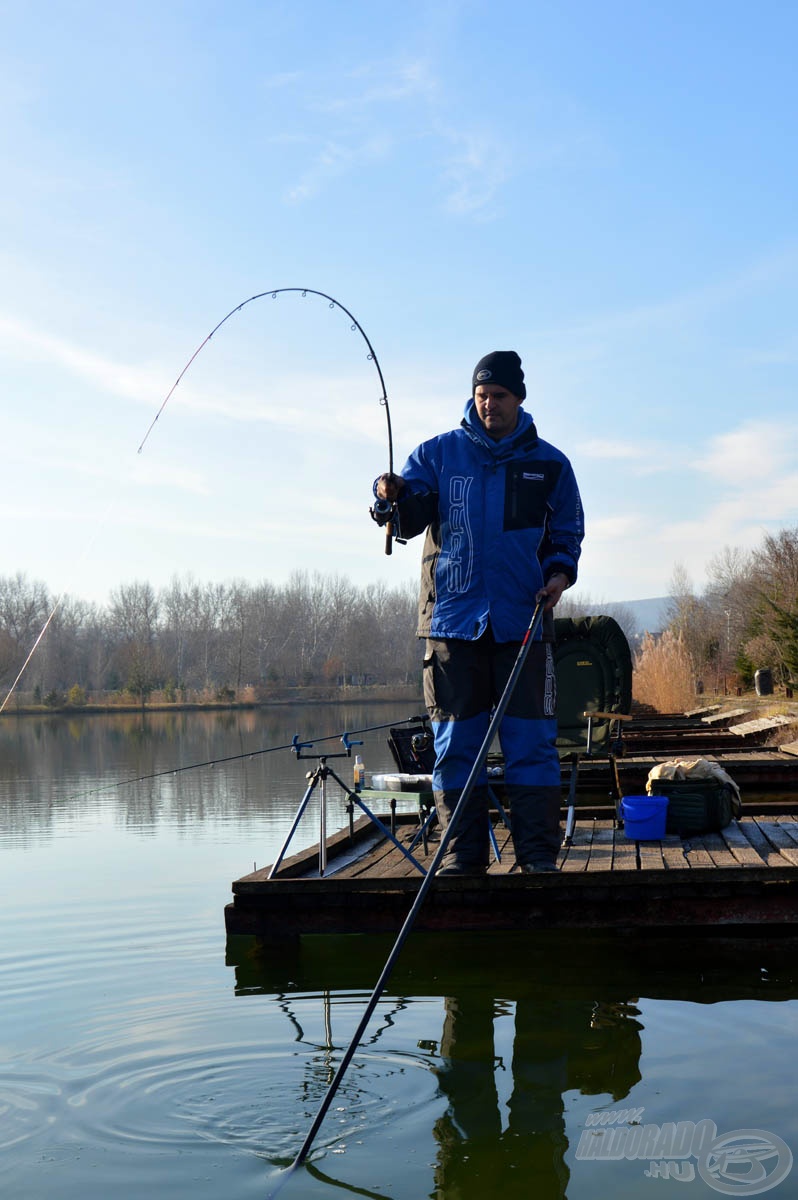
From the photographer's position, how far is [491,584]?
5.23 m

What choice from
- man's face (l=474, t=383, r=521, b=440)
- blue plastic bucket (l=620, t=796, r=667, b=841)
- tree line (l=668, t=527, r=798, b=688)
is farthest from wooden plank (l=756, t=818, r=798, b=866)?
tree line (l=668, t=527, r=798, b=688)

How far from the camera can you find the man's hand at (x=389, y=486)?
5102 mm

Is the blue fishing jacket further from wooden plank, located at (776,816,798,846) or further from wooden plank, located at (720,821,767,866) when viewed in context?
wooden plank, located at (776,816,798,846)

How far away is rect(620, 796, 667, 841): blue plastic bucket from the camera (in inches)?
252

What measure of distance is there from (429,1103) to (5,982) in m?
2.65

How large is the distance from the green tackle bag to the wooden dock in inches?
32.0

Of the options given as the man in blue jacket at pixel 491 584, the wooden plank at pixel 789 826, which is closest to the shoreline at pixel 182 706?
the wooden plank at pixel 789 826

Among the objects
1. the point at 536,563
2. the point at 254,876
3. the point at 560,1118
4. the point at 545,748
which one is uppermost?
the point at 536,563

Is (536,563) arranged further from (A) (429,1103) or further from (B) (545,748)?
(A) (429,1103)

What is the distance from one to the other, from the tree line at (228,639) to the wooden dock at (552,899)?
7482 centimetres

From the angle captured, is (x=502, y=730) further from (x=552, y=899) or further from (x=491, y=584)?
(x=552, y=899)

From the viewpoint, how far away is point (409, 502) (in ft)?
17.2

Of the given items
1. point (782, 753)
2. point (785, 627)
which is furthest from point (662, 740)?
point (785, 627)

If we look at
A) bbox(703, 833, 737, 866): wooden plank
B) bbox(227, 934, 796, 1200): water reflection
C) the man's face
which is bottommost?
bbox(227, 934, 796, 1200): water reflection
